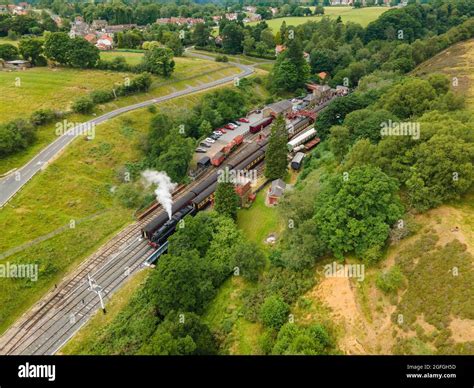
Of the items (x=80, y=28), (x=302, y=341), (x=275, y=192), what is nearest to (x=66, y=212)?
(x=275, y=192)

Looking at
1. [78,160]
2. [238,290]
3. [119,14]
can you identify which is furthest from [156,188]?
[119,14]

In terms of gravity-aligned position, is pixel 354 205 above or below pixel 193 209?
above

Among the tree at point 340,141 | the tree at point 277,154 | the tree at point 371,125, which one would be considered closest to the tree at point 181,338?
the tree at point 277,154

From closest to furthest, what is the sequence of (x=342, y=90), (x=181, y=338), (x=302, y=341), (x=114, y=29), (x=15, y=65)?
1. (x=302, y=341)
2. (x=181, y=338)
3. (x=15, y=65)
4. (x=342, y=90)
5. (x=114, y=29)

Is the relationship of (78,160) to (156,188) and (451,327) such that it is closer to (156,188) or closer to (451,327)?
(156,188)

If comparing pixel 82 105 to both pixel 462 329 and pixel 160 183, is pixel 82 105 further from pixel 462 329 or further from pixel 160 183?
pixel 462 329

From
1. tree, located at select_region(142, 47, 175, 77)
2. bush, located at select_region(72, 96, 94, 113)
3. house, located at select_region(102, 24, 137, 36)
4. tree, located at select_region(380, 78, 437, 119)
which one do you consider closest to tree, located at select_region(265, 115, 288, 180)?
tree, located at select_region(380, 78, 437, 119)
